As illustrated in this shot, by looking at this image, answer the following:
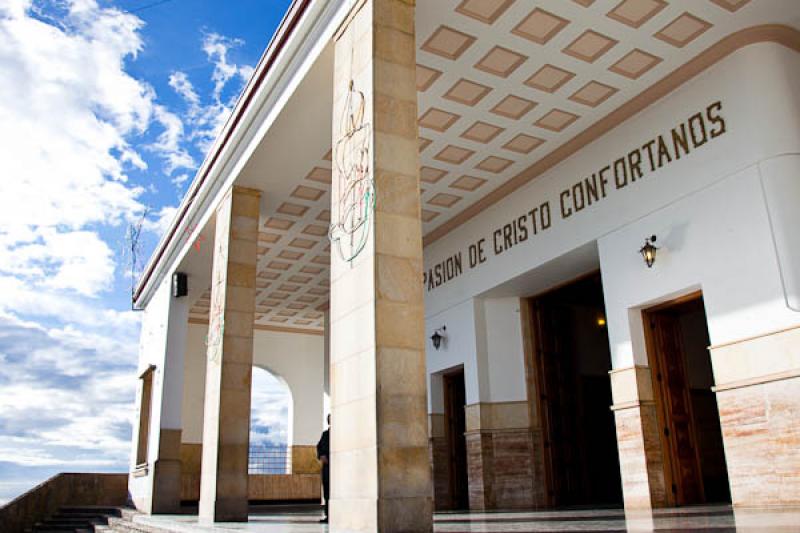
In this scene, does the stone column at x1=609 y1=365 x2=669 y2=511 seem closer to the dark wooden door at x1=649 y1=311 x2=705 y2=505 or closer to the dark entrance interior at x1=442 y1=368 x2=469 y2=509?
the dark wooden door at x1=649 y1=311 x2=705 y2=505

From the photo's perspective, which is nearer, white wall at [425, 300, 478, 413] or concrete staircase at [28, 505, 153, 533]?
white wall at [425, 300, 478, 413]

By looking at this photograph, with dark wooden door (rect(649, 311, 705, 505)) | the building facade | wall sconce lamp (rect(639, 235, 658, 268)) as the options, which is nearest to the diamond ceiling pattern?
the building facade

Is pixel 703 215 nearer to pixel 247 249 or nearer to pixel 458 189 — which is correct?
pixel 458 189

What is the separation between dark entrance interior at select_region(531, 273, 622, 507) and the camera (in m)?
11.2

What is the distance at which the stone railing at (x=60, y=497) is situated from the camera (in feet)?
42.2

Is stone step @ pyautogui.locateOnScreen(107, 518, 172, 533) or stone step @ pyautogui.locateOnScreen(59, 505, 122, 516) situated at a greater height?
stone step @ pyautogui.locateOnScreen(59, 505, 122, 516)

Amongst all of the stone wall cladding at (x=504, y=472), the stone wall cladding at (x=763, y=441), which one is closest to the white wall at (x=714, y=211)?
the stone wall cladding at (x=763, y=441)

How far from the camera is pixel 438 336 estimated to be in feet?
40.0

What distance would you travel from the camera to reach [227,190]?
10141mm

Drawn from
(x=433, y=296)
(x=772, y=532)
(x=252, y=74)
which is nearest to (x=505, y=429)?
(x=433, y=296)

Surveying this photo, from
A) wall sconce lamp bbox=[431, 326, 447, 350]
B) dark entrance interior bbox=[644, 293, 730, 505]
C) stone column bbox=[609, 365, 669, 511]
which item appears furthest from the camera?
wall sconce lamp bbox=[431, 326, 447, 350]

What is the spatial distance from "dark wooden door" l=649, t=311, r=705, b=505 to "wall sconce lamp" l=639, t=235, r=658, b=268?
82cm

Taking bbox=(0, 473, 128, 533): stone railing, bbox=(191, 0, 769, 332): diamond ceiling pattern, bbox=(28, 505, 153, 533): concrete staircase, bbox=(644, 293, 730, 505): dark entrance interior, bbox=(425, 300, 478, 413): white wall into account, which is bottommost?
bbox=(28, 505, 153, 533): concrete staircase

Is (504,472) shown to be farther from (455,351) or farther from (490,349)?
(455,351)
